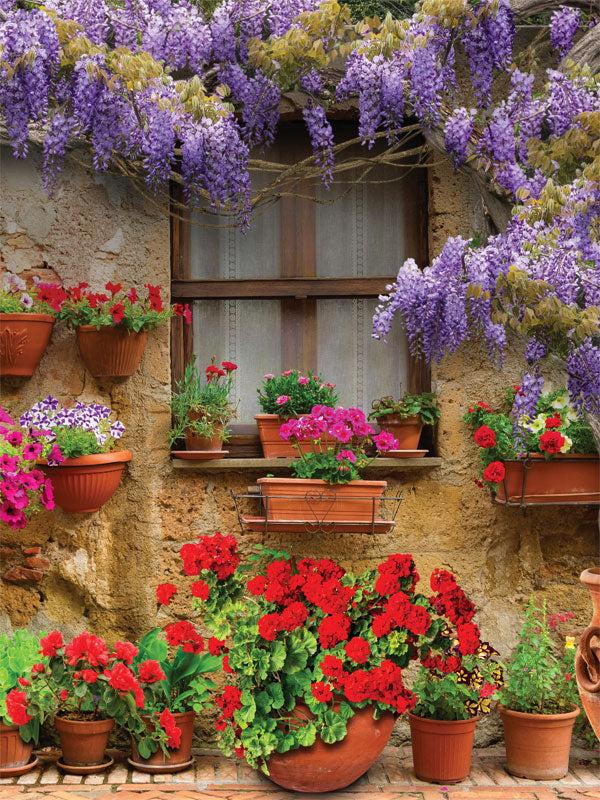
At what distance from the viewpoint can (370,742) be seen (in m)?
3.54

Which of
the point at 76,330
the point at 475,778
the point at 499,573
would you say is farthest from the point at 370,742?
the point at 76,330

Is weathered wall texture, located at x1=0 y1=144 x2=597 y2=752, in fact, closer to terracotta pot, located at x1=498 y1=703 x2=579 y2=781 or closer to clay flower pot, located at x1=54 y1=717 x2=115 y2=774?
terracotta pot, located at x1=498 y1=703 x2=579 y2=781

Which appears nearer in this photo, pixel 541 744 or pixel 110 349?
pixel 541 744

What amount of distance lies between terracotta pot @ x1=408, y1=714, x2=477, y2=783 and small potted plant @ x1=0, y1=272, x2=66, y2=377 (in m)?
2.34

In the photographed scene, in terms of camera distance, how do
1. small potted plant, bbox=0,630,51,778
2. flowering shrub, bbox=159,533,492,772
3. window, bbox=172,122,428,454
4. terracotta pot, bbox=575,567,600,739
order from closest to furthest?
terracotta pot, bbox=575,567,600,739 < flowering shrub, bbox=159,533,492,772 < small potted plant, bbox=0,630,51,778 < window, bbox=172,122,428,454

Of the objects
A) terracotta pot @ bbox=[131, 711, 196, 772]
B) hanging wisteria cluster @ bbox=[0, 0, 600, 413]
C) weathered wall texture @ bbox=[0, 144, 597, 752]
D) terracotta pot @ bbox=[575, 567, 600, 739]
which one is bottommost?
terracotta pot @ bbox=[131, 711, 196, 772]

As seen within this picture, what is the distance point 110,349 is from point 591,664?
7.92 ft

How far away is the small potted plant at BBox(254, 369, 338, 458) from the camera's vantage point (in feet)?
13.8

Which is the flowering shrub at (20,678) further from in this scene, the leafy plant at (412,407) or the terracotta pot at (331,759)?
the leafy plant at (412,407)

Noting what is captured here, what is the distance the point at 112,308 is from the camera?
3.98m

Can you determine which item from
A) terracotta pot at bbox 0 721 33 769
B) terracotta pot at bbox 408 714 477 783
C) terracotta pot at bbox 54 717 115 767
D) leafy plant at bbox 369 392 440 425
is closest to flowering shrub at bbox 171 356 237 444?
leafy plant at bbox 369 392 440 425

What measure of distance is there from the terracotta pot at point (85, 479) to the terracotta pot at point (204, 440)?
1.04 feet

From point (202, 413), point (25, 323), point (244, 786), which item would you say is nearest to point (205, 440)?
point (202, 413)

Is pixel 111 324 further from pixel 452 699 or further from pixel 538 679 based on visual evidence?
pixel 538 679
